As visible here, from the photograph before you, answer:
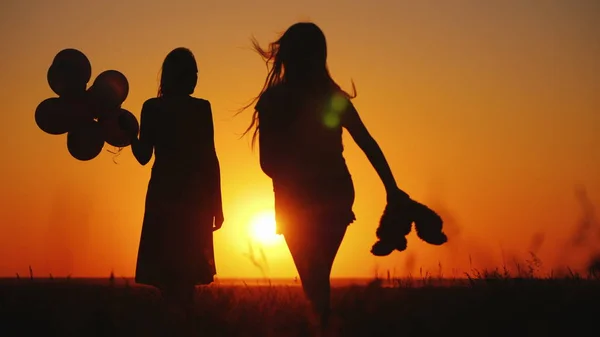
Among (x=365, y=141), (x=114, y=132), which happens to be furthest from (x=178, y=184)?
(x=365, y=141)

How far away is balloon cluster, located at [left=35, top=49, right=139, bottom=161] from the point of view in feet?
28.3

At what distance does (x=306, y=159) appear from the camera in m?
5.91

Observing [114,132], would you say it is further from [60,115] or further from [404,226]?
[404,226]

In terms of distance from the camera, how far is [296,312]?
19.9 feet

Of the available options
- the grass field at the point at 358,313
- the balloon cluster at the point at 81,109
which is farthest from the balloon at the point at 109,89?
the grass field at the point at 358,313

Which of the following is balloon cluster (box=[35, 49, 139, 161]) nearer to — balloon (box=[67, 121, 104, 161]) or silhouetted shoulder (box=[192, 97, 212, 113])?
balloon (box=[67, 121, 104, 161])

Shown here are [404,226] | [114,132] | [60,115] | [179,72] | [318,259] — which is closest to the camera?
[404,226]

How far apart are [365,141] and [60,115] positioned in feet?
12.2

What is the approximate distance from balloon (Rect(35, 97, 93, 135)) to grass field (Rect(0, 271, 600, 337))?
5.91 feet

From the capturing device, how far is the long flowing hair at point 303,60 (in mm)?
6008

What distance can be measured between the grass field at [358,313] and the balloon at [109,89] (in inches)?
80.5

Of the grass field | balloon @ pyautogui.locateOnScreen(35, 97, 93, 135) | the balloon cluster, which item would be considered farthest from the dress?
balloon @ pyautogui.locateOnScreen(35, 97, 93, 135)

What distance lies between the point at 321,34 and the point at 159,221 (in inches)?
102

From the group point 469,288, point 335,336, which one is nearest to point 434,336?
point 335,336
